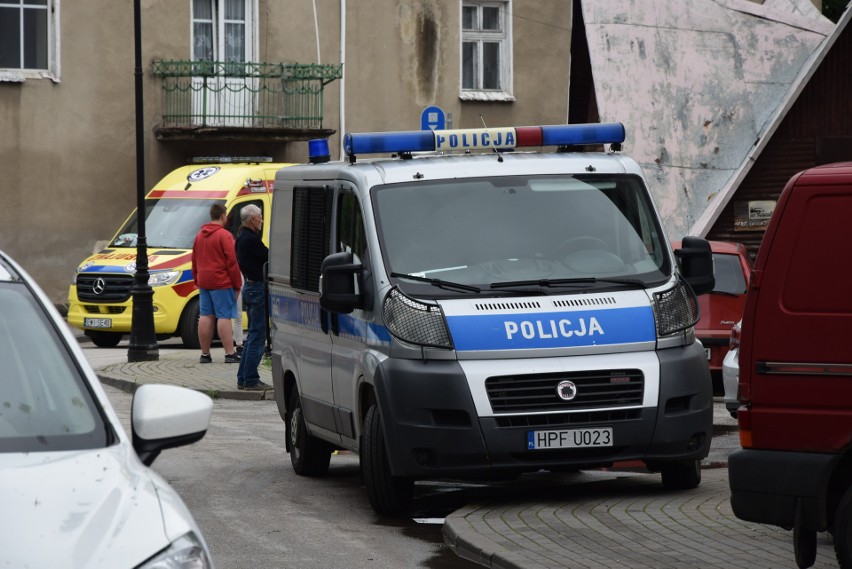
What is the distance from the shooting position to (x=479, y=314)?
32.0 feet

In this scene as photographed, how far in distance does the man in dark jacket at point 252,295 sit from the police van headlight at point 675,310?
25.5 feet

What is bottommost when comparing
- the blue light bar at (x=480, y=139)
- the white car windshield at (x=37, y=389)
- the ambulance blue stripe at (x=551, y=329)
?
the ambulance blue stripe at (x=551, y=329)

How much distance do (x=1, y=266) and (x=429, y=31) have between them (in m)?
30.4

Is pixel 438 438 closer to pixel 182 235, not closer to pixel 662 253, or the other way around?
pixel 662 253

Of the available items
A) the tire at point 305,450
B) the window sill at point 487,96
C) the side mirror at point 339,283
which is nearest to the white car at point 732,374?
the tire at point 305,450

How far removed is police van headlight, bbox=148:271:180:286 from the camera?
948 inches

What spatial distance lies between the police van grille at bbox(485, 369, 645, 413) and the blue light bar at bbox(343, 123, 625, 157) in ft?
6.61

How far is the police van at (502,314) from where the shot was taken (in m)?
9.66

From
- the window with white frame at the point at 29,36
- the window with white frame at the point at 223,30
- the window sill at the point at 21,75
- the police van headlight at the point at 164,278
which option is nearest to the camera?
the police van headlight at the point at 164,278

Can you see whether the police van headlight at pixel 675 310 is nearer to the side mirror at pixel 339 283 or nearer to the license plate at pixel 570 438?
the license plate at pixel 570 438

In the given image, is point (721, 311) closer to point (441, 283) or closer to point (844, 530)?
point (441, 283)

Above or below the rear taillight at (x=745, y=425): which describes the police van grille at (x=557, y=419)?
below

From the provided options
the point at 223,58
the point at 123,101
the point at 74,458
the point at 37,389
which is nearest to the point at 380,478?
the point at 37,389

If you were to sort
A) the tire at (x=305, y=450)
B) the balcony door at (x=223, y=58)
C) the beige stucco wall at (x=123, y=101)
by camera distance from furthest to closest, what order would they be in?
1. the balcony door at (x=223, y=58)
2. the beige stucco wall at (x=123, y=101)
3. the tire at (x=305, y=450)
